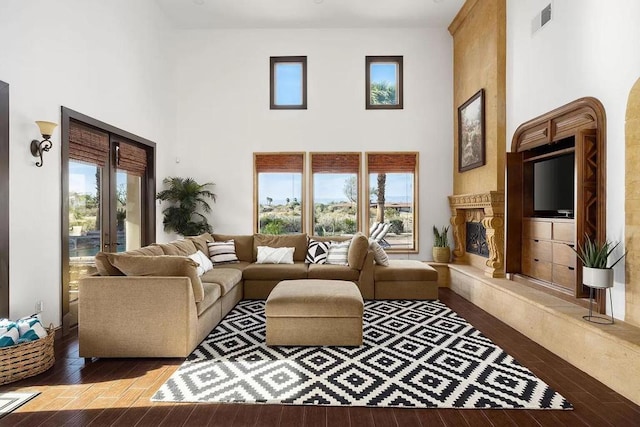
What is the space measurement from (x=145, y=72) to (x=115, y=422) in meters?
5.14

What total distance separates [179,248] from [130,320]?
169 centimetres

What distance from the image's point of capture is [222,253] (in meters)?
5.56

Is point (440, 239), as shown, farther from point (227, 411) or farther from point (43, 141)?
point (43, 141)

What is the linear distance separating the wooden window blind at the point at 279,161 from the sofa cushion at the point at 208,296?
3324mm

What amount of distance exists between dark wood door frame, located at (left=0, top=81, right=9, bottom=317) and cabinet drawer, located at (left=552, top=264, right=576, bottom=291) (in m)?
5.16

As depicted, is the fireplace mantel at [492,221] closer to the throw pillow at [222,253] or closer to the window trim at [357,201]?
the window trim at [357,201]

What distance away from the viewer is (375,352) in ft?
10.8

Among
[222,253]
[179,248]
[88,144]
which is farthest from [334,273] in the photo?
[88,144]

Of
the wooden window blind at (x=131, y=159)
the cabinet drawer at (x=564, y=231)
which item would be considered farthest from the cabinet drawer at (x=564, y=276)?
the wooden window blind at (x=131, y=159)

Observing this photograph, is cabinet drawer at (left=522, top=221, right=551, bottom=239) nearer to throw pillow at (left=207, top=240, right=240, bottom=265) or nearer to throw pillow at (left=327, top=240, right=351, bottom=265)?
throw pillow at (left=327, top=240, right=351, bottom=265)

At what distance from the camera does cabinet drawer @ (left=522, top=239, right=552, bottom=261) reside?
162 inches

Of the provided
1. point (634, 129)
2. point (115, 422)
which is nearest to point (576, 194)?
point (634, 129)

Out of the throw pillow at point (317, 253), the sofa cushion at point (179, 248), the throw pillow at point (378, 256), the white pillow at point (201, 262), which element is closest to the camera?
the sofa cushion at point (179, 248)

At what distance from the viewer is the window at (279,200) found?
6.92m
